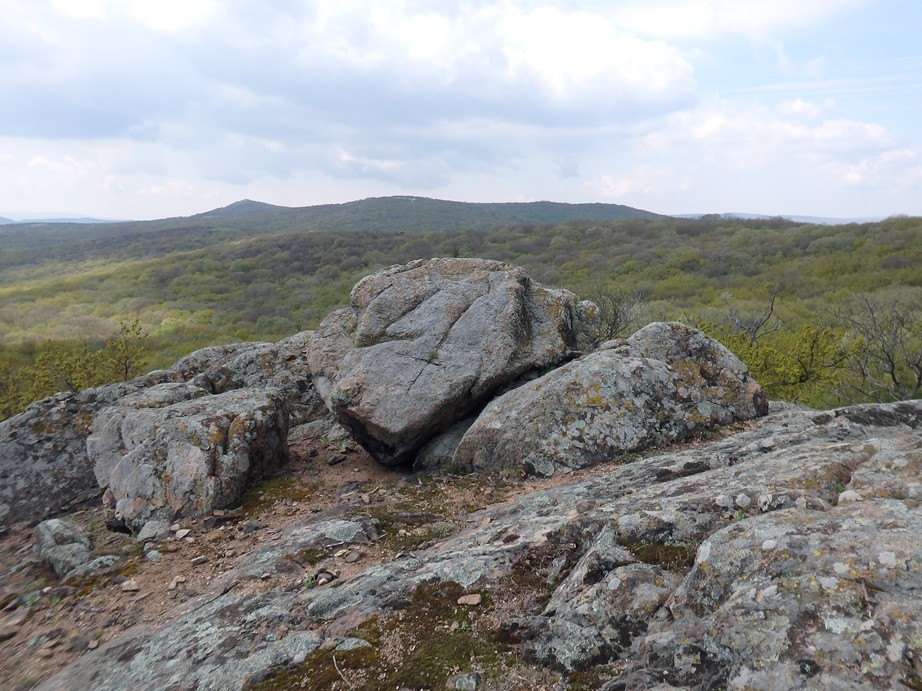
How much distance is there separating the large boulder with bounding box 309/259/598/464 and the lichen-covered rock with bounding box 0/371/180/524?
530 cm

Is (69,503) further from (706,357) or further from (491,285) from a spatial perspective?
(706,357)

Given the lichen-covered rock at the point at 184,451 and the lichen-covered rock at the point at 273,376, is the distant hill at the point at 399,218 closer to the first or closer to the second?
the lichen-covered rock at the point at 273,376

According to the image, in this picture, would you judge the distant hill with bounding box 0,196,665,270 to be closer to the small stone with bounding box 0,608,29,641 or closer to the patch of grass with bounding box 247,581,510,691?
the small stone with bounding box 0,608,29,641

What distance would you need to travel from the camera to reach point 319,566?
6.14 metres

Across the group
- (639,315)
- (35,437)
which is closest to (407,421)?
(35,437)

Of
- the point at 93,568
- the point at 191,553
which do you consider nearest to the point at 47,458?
the point at 93,568

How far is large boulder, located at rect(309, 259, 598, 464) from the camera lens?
33.0ft

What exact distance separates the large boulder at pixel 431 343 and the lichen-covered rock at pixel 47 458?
530 cm

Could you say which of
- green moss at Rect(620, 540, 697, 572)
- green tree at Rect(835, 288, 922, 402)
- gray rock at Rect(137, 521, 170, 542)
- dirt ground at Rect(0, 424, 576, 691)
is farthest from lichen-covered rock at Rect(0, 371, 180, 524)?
green tree at Rect(835, 288, 922, 402)

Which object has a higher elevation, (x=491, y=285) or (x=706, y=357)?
(x=491, y=285)

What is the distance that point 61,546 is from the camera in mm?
7949

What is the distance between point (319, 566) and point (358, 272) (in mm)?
63675

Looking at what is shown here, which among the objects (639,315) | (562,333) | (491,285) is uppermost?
(491,285)

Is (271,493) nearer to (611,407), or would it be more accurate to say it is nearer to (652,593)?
(611,407)
